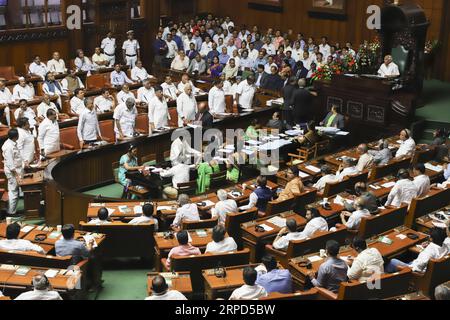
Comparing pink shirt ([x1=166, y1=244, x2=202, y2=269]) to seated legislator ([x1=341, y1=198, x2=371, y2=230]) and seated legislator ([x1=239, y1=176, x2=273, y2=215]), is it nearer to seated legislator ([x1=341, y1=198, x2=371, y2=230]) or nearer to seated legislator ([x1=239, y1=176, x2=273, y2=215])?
seated legislator ([x1=239, y1=176, x2=273, y2=215])

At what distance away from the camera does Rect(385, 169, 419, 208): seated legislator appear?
11.2 meters

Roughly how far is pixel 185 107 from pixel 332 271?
8.23 meters

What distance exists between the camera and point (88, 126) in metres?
14.3

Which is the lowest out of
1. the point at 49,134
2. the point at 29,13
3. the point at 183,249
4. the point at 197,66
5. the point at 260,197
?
the point at 183,249

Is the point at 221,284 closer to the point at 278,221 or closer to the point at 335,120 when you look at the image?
the point at 278,221

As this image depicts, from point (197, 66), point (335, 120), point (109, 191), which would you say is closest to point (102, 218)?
point (109, 191)

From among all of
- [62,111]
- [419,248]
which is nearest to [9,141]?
[62,111]

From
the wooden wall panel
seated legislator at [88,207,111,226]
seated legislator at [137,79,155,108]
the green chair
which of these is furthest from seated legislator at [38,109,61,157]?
the wooden wall panel

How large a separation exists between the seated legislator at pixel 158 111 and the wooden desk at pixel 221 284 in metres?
7.18

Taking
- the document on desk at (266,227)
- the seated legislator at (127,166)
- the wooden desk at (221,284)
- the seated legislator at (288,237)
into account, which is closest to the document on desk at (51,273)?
the wooden desk at (221,284)

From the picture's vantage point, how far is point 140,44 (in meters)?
23.4

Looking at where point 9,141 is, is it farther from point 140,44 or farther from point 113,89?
point 140,44

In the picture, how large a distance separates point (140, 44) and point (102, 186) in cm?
1050

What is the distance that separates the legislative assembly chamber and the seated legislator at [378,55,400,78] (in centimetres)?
4
